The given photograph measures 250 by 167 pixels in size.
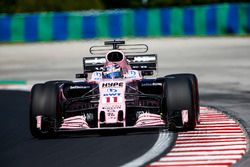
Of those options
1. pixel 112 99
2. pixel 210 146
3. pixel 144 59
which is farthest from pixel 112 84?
pixel 144 59

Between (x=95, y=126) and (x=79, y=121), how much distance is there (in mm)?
369

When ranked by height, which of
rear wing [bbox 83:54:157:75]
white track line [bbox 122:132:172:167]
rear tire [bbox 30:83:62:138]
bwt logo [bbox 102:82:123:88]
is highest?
rear wing [bbox 83:54:157:75]

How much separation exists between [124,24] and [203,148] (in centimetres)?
3824

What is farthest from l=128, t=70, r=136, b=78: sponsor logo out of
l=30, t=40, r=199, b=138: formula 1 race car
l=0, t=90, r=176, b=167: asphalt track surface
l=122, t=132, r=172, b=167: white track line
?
l=122, t=132, r=172, b=167: white track line

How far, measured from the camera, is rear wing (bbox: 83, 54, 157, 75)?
15375mm

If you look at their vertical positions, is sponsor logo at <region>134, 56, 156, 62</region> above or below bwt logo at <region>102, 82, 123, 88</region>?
above

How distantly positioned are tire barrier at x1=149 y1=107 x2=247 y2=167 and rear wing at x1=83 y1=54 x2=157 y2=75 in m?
1.75

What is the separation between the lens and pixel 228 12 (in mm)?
47281

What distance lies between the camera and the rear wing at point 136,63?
15.4 m

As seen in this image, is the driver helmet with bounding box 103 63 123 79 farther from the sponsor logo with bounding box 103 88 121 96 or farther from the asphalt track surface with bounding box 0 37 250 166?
the asphalt track surface with bounding box 0 37 250 166

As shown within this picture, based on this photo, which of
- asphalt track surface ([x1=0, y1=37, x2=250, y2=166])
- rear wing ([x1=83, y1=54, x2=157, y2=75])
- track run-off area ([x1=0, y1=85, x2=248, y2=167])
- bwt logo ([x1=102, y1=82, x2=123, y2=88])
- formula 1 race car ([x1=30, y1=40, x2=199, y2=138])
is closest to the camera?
track run-off area ([x1=0, y1=85, x2=248, y2=167])

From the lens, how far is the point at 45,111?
41.4 feet

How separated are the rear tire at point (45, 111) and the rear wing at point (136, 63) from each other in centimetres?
267

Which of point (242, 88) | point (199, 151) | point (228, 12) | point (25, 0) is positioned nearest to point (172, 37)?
point (228, 12)
